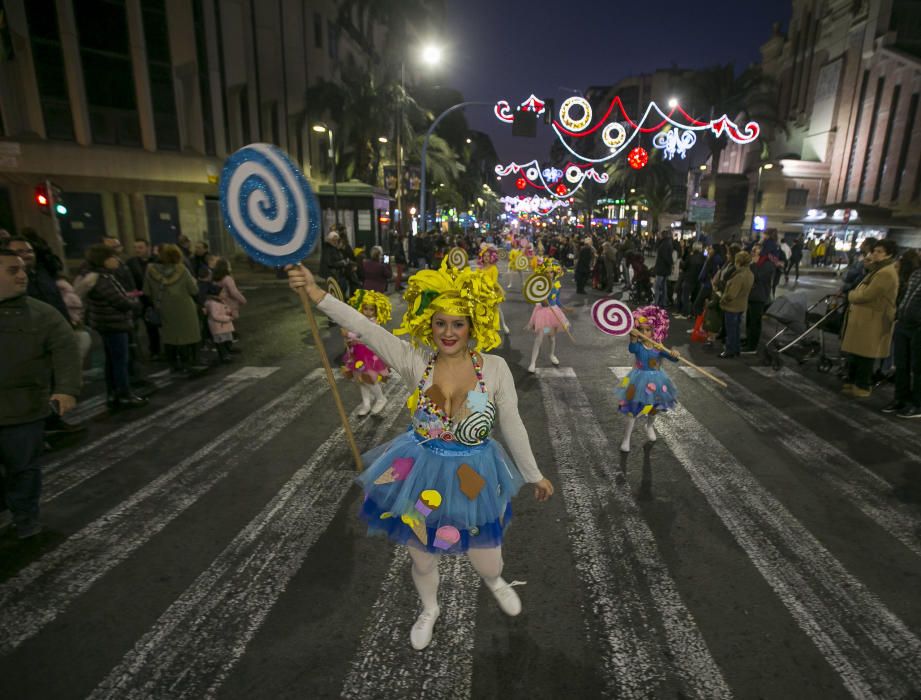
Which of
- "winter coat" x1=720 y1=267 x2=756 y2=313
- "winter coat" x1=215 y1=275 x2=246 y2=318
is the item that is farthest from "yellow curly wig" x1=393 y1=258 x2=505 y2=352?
"winter coat" x1=720 y1=267 x2=756 y2=313

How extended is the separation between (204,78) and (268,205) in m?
26.8

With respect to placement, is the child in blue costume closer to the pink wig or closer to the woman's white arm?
the pink wig

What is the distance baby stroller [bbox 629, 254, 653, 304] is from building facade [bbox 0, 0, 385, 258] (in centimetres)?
1816

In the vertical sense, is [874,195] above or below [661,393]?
above

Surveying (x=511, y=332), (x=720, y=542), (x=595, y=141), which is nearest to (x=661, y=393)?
(x=720, y=542)

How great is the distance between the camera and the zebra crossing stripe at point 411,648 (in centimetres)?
283

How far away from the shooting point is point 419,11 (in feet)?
93.4

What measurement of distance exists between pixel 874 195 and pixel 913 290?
34515mm

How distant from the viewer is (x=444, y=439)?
2895mm

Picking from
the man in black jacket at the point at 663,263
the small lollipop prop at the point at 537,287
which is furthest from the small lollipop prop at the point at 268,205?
the man in black jacket at the point at 663,263

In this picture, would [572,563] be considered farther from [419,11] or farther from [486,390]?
[419,11]

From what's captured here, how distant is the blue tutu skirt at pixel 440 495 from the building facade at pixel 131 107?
62.2 ft

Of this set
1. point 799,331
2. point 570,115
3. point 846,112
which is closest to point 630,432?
point 799,331

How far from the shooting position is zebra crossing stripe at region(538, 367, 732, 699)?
9.53 ft
